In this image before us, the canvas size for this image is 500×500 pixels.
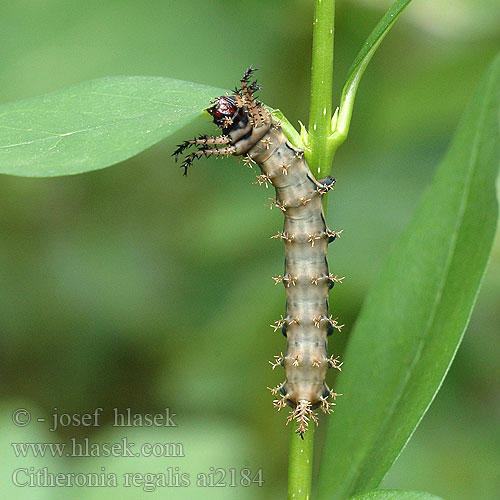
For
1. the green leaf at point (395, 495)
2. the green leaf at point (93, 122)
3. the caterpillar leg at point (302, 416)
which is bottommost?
the green leaf at point (395, 495)

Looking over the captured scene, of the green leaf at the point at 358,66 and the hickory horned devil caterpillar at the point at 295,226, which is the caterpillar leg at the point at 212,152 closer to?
the hickory horned devil caterpillar at the point at 295,226

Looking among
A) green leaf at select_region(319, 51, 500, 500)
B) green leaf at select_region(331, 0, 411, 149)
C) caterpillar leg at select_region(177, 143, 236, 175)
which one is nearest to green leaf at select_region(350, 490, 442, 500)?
green leaf at select_region(319, 51, 500, 500)

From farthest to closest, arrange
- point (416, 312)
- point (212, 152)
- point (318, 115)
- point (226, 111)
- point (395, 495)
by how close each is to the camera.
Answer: point (416, 312) < point (212, 152) < point (226, 111) < point (318, 115) < point (395, 495)

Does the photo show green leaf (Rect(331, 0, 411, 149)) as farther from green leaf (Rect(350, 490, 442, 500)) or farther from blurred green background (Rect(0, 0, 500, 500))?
blurred green background (Rect(0, 0, 500, 500))

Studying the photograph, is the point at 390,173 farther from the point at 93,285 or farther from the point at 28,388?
the point at 28,388

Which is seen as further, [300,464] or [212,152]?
[212,152]

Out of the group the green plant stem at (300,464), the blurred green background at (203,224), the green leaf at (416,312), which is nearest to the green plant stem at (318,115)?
the green plant stem at (300,464)

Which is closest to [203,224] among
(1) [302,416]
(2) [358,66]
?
(1) [302,416]

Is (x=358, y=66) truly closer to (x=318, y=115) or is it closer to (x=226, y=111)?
(x=318, y=115)
